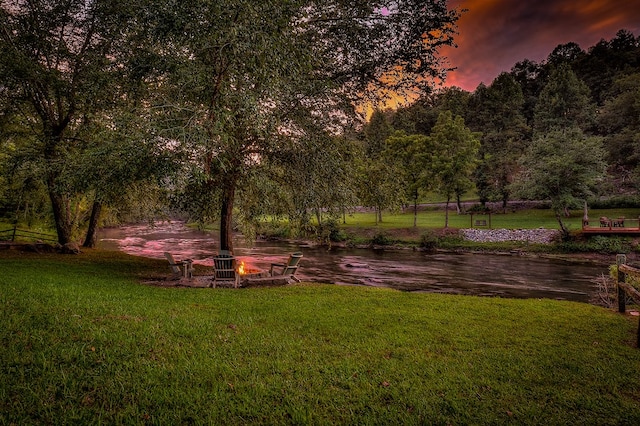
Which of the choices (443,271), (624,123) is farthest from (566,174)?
(624,123)

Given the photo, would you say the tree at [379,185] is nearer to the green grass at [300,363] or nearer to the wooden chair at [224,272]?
the wooden chair at [224,272]

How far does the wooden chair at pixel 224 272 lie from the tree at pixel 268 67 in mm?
2266

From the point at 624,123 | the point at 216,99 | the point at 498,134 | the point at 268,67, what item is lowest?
the point at 216,99

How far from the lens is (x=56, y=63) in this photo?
56.3 ft

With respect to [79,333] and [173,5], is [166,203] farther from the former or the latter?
[79,333]

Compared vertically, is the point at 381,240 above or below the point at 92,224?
below

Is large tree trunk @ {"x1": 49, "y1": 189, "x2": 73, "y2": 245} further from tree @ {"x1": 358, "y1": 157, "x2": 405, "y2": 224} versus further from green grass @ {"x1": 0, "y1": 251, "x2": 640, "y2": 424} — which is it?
tree @ {"x1": 358, "y1": 157, "x2": 405, "y2": 224}

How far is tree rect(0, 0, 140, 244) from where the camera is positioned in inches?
573

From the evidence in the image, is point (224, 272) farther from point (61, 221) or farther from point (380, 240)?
point (380, 240)

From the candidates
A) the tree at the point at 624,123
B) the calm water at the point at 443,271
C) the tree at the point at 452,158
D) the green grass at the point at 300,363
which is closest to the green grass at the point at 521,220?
the tree at the point at 452,158

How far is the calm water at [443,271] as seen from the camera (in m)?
18.3

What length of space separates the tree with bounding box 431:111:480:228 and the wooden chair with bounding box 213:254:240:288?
104ft

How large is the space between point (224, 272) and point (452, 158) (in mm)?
34085

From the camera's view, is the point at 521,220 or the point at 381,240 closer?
the point at 381,240
